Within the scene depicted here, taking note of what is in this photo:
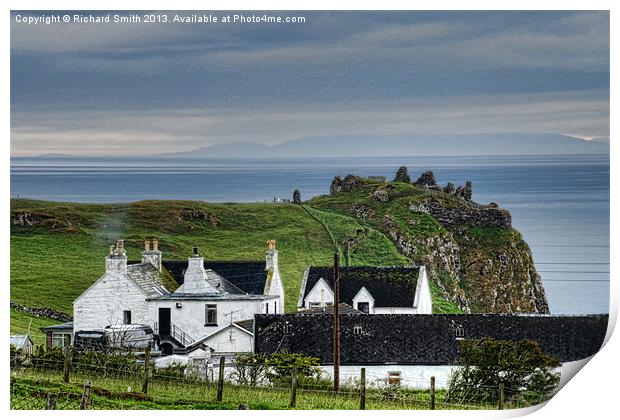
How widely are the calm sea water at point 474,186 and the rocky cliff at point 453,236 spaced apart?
0.50ft

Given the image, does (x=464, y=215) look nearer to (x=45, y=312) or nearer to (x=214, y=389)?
(x=214, y=389)

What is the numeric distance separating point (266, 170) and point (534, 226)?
295cm

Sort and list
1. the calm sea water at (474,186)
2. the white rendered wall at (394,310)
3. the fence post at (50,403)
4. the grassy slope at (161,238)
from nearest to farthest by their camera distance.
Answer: the fence post at (50,403)
the calm sea water at (474,186)
the grassy slope at (161,238)
the white rendered wall at (394,310)

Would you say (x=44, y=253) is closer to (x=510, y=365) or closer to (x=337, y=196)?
(x=337, y=196)

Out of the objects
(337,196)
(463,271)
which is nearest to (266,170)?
(337,196)

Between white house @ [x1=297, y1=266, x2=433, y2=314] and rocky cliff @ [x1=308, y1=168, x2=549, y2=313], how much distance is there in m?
0.31

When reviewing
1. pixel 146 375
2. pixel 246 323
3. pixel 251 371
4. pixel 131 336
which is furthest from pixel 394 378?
pixel 131 336

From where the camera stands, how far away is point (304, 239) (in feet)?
75.1

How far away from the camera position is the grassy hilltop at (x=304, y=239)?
22484 millimetres

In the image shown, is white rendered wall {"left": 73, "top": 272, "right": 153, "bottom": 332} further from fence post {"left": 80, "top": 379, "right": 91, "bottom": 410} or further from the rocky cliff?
the rocky cliff

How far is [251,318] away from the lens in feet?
73.3

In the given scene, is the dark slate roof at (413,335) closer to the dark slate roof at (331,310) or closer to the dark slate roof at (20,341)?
the dark slate roof at (331,310)

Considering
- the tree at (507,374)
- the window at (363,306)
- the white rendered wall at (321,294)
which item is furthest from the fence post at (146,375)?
the tree at (507,374)

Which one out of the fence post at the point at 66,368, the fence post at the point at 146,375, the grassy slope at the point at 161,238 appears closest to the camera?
the fence post at the point at 146,375
